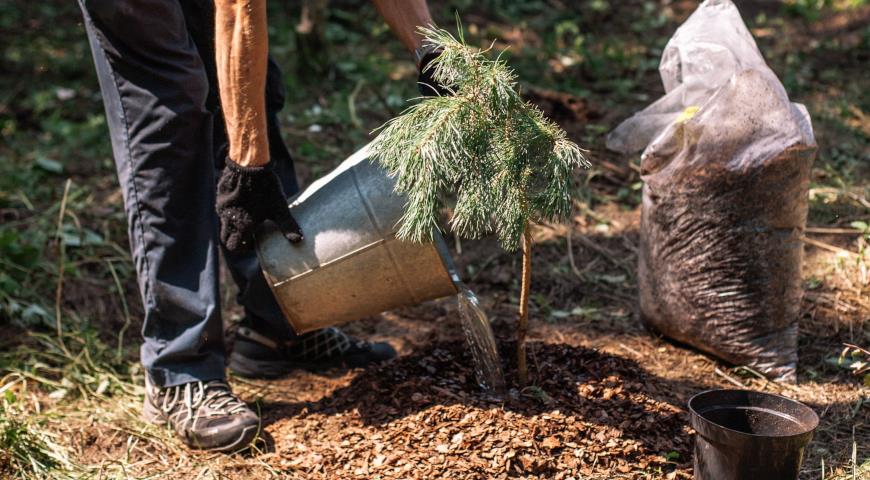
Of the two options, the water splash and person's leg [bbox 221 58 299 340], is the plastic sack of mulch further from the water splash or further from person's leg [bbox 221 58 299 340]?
person's leg [bbox 221 58 299 340]

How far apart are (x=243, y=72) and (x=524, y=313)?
→ 938 millimetres

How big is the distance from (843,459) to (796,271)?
585 millimetres

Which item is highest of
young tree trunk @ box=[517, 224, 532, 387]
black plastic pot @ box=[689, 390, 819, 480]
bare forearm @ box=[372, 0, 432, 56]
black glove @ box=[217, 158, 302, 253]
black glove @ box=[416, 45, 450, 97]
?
bare forearm @ box=[372, 0, 432, 56]

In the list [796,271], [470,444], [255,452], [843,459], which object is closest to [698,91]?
[796,271]

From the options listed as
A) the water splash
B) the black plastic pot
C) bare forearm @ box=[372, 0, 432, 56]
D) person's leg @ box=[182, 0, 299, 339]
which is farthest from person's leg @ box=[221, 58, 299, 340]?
the black plastic pot

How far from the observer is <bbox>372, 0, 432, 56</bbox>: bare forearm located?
7.54 ft

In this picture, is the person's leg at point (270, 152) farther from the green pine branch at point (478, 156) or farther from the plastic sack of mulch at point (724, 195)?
the plastic sack of mulch at point (724, 195)

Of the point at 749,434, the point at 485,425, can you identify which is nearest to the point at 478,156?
the point at 485,425

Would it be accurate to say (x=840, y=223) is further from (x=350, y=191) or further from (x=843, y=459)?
(x=350, y=191)

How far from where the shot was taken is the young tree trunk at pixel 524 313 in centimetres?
213

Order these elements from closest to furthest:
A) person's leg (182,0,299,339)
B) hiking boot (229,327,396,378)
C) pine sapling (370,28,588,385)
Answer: pine sapling (370,28,588,385) → person's leg (182,0,299,339) → hiking boot (229,327,396,378)

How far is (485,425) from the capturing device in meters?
2.12

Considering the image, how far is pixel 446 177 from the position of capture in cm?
194

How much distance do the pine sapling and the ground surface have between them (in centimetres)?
55
